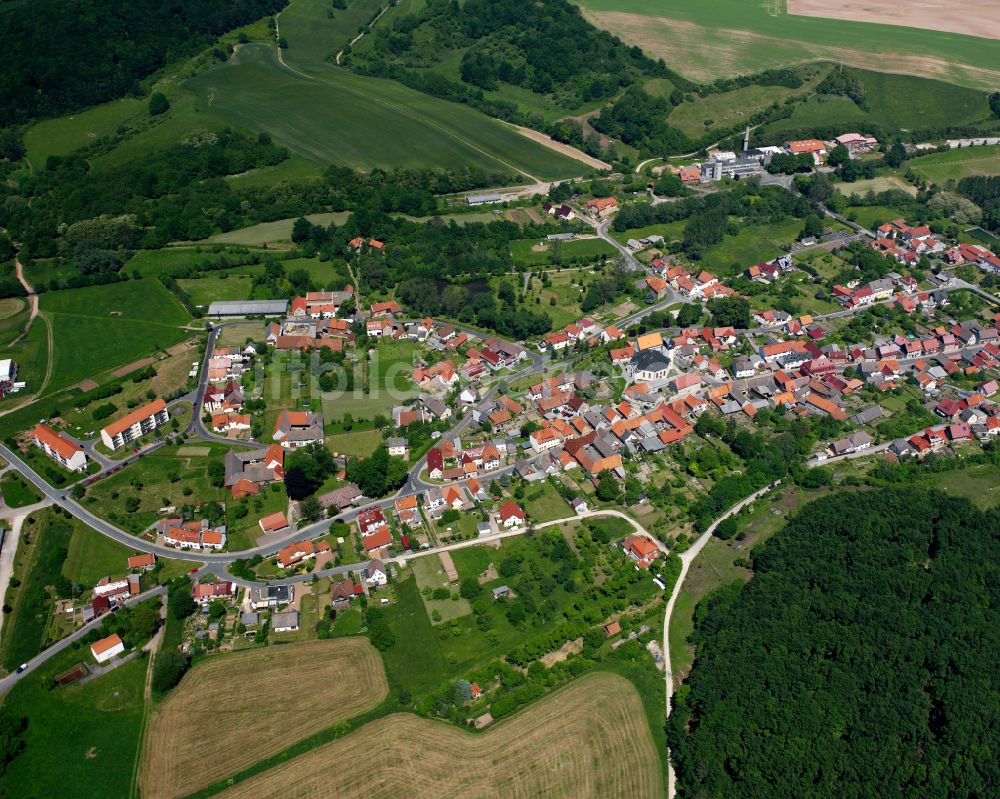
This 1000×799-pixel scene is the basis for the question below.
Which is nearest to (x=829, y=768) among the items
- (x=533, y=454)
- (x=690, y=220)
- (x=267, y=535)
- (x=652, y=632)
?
(x=652, y=632)

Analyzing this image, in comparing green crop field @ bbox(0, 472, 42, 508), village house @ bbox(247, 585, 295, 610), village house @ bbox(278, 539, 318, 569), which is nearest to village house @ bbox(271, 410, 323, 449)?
village house @ bbox(278, 539, 318, 569)

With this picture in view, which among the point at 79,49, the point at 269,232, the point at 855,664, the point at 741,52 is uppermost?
the point at 79,49

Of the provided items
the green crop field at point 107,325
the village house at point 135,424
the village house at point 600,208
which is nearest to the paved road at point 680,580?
the village house at point 135,424

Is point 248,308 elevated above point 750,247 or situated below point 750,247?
below

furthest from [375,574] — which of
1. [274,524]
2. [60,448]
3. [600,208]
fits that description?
[600,208]

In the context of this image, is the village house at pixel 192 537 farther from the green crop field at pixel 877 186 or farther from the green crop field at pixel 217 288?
the green crop field at pixel 877 186

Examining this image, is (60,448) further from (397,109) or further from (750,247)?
(397,109)

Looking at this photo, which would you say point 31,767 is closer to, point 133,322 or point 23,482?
→ point 23,482
